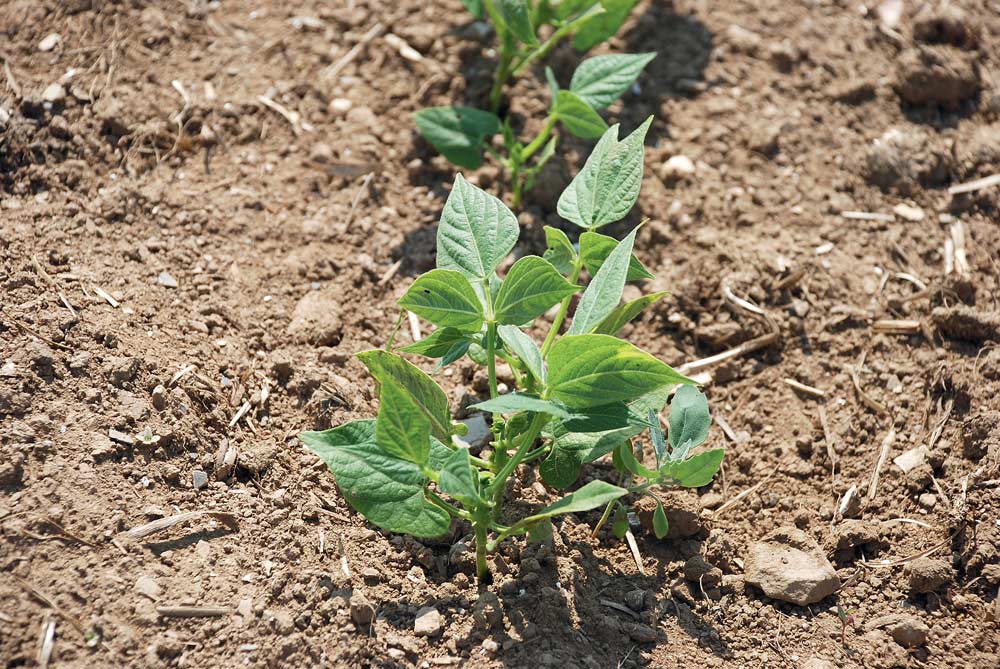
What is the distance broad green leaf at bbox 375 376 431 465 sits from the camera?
149 centimetres

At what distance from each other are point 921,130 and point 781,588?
1665 millimetres

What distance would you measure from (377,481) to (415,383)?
0.64 ft

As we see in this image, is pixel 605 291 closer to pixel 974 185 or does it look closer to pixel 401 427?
pixel 401 427

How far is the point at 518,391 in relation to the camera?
1.69m

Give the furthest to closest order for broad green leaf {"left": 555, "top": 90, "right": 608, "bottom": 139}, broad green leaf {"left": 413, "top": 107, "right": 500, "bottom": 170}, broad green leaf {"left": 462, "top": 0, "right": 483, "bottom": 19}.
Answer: broad green leaf {"left": 462, "top": 0, "right": 483, "bottom": 19}, broad green leaf {"left": 413, "top": 107, "right": 500, "bottom": 170}, broad green leaf {"left": 555, "top": 90, "right": 608, "bottom": 139}

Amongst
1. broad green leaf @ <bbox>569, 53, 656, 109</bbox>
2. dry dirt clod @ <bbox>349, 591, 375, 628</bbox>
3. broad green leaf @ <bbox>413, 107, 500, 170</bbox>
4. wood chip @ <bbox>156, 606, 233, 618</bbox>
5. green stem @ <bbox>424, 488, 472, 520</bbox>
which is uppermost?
broad green leaf @ <bbox>569, 53, 656, 109</bbox>

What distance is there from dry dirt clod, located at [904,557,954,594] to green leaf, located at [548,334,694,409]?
0.76 metres

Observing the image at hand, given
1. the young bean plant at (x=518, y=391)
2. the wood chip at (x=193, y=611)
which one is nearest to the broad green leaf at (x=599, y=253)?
the young bean plant at (x=518, y=391)

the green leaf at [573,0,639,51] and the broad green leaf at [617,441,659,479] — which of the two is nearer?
the broad green leaf at [617,441,659,479]

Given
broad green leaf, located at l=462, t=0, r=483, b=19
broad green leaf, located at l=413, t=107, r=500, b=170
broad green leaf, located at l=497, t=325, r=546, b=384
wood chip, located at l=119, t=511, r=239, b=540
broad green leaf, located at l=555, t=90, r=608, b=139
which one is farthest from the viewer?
broad green leaf, located at l=462, t=0, r=483, b=19

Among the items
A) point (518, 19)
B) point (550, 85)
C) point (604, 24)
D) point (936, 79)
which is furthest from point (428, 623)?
point (936, 79)

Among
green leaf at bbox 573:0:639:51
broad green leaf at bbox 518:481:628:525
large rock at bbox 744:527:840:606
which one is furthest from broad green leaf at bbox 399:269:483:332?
green leaf at bbox 573:0:639:51

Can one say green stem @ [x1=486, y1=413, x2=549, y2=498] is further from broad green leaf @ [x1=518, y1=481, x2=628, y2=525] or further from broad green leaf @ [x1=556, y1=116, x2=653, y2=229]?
broad green leaf @ [x1=556, y1=116, x2=653, y2=229]

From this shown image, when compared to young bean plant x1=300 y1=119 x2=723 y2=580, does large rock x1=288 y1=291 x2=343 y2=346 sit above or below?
below
